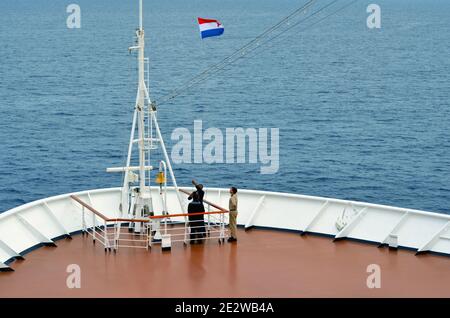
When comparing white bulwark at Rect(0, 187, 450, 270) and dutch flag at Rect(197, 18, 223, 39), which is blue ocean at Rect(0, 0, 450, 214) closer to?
white bulwark at Rect(0, 187, 450, 270)

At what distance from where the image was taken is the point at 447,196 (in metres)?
46.5

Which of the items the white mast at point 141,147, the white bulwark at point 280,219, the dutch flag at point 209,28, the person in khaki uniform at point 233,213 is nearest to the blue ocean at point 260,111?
the white bulwark at point 280,219

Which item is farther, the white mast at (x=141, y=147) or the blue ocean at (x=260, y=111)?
the blue ocean at (x=260, y=111)

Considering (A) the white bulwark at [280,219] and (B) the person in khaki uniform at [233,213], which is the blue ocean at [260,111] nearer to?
(A) the white bulwark at [280,219]

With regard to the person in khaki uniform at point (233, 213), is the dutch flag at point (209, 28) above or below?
above

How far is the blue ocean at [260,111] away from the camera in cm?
5066

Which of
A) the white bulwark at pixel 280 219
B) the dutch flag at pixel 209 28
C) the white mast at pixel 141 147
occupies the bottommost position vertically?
the white bulwark at pixel 280 219

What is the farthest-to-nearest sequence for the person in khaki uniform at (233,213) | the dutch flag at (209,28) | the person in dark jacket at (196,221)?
the dutch flag at (209,28), the person in dark jacket at (196,221), the person in khaki uniform at (233,213)

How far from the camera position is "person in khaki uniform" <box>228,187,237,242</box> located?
21.6 m

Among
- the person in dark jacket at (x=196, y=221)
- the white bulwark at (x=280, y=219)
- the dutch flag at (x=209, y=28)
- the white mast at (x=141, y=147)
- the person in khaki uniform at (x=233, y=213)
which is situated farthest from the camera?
the dutch flag at (x=209, y=28)

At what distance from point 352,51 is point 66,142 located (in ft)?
245

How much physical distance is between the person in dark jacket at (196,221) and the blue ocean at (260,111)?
24676 mm

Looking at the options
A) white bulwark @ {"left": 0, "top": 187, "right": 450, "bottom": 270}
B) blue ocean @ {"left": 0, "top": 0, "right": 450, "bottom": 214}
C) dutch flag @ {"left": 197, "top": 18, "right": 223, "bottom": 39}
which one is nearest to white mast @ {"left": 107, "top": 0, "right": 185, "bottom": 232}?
white bulwark @ {"left": 0, "top": 187, "right": 450, "bottom": 270}
